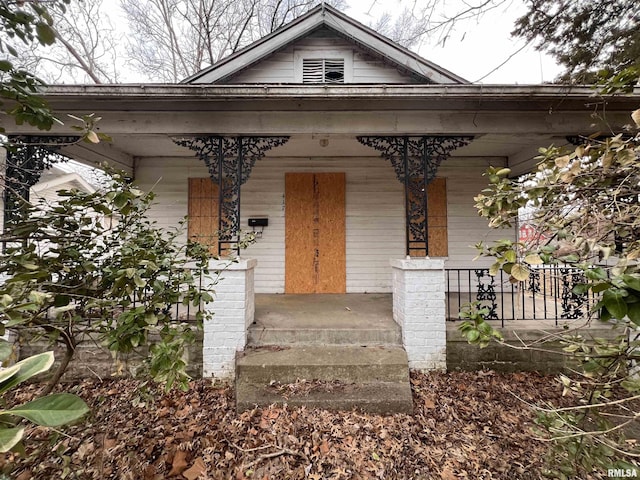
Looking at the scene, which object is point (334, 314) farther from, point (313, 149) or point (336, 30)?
point (336, 30)

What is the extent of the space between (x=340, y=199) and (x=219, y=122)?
9.36 ft

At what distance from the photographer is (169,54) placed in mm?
10984

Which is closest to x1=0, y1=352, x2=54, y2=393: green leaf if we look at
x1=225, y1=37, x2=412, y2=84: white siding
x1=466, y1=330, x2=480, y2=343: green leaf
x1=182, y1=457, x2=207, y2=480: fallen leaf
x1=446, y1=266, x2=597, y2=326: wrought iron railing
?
x1=466, y1=330, x2=480, y2=343: green leaf

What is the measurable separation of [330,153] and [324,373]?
13.7 feet

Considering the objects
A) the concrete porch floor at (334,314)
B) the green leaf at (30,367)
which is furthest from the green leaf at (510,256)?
the concrete porch floor at (334,314)

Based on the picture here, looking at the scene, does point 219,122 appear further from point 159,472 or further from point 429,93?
point 159,472

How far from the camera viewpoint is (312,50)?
18.4 feet

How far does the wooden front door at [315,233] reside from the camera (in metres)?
5.81

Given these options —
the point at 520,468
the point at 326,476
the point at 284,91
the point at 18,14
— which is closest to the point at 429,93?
the point at 284,91

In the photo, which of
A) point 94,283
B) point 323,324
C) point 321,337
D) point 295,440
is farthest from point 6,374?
point 323,324

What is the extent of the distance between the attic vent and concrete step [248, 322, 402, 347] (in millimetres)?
4775

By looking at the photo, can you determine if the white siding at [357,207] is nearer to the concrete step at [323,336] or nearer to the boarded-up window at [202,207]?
the boarded-up window at [202,207]

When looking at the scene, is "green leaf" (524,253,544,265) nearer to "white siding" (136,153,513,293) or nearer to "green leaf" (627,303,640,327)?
"green leaf" (627,303,640,327)

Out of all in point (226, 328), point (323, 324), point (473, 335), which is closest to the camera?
point (473, 335)
